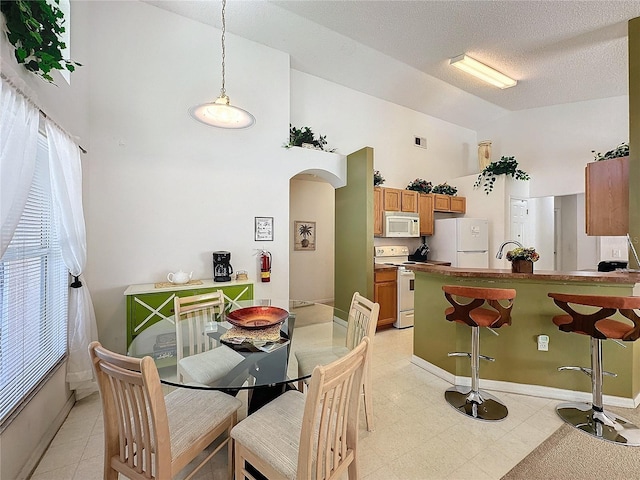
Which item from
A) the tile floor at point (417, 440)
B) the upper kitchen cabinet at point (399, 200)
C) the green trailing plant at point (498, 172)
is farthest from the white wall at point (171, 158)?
the green trailing plant at point (498, 172)

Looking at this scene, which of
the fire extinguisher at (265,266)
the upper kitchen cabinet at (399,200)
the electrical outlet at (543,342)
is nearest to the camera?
the electrical outlet at (543,342)

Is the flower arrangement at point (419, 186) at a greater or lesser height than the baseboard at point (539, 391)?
greater

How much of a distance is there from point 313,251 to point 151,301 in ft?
12.2

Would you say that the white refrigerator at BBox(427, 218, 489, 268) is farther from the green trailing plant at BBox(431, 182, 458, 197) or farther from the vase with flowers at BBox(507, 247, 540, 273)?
the vase with flowers at BBox(507, 247, 540, 273)

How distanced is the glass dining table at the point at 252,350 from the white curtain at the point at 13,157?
96 centimetres

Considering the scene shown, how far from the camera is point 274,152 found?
3.82 metres

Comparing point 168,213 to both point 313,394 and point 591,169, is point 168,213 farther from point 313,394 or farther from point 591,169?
point 591,169

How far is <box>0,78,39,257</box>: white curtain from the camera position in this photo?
51.8 inches

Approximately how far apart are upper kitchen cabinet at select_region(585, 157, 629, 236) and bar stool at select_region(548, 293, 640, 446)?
1.25 m

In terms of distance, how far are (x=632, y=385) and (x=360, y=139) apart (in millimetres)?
4465

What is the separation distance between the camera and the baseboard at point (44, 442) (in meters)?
1.62

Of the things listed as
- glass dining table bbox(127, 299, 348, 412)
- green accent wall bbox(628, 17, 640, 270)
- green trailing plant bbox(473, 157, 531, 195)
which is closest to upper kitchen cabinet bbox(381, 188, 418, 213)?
green trailing plant bbox(473, 157, 531, 195)

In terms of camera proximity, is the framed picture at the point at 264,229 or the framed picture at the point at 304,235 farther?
the framed picture at the point at 304,235

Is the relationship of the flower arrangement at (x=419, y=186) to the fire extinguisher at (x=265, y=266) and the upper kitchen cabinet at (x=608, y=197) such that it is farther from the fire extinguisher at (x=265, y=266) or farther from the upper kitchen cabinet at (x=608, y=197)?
the fire extinguisher at (x=265, y=266)
